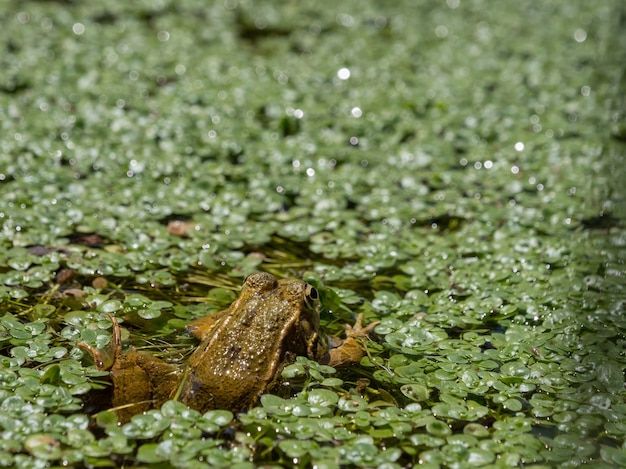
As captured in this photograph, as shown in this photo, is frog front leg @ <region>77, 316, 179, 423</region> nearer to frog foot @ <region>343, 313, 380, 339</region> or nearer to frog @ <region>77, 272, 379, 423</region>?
frog @ <region>77, 272, 379, 423</region>

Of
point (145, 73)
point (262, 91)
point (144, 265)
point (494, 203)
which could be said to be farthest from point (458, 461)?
point (145, 73)

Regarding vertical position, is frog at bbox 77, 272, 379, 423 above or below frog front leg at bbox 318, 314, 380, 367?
above

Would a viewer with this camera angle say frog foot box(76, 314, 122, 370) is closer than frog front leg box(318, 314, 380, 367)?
Yes

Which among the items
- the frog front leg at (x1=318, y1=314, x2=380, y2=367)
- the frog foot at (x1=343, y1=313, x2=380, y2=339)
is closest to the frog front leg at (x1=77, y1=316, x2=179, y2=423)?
the frog front leg at (x1=318, y1=314, x2=380, y2=367)

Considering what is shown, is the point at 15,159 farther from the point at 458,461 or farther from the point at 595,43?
the point at 595,43

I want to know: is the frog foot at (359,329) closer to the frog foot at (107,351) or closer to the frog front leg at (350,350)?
the frog front leg at (350,350)

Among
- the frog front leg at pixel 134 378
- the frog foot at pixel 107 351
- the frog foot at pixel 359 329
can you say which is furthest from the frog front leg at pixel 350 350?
the frog foot at pixel 107 351
